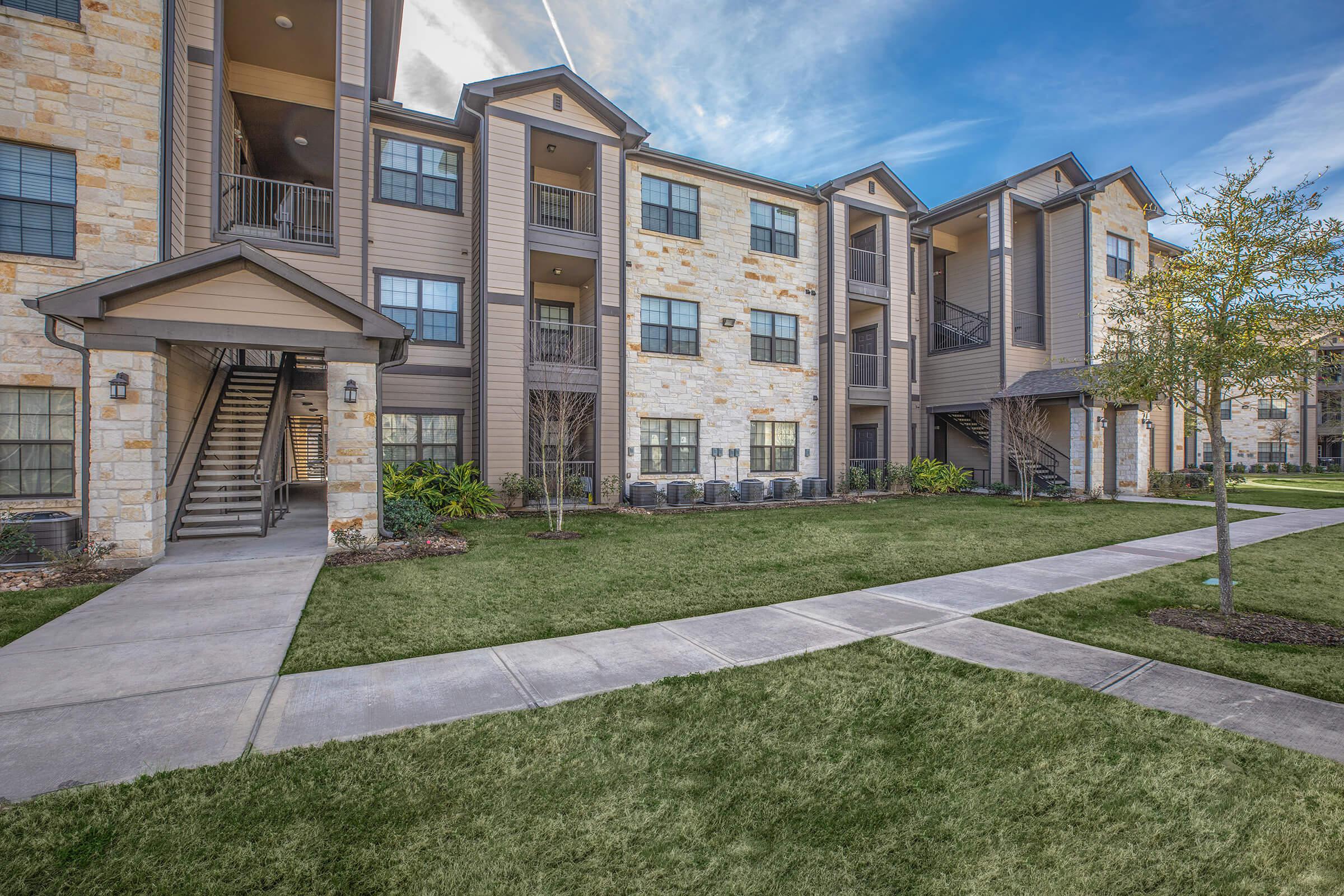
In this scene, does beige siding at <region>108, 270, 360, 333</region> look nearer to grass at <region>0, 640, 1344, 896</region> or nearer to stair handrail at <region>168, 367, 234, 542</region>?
stair handrail at <region>168, 367, 234, 542</region>

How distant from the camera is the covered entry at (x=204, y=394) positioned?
317 inches

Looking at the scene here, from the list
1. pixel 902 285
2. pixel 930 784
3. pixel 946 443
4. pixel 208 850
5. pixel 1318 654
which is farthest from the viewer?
pixel 946 443

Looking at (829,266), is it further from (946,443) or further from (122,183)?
(122,183)

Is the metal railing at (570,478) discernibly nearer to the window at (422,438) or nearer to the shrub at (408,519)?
the window at (422,438)

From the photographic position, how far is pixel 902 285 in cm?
2052

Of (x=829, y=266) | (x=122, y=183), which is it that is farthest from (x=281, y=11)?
(x=829, y=266)

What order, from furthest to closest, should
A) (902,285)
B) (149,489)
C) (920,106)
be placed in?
(920,106) < (902,285) < (149,489)

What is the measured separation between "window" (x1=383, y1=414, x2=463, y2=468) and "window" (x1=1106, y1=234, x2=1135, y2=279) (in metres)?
22.3

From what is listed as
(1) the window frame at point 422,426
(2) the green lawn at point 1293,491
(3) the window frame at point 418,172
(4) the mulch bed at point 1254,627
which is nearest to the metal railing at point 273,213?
(3) the window frame at point 418,172

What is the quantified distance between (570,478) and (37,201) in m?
10.0

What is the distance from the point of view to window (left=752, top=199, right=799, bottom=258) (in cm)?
1870

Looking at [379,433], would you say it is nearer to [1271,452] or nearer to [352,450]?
[352,450]

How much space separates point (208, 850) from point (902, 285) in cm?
2176

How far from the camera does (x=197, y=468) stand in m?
11.0
